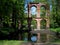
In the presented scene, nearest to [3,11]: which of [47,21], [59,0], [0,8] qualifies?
[0,8]

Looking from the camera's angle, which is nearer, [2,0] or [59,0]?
[2,0]

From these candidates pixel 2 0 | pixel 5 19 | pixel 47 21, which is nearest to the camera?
pixel 2 0

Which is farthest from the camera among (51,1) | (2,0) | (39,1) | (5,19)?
(39,1)

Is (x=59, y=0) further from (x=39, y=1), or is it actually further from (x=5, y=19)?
(x=39, y=1)

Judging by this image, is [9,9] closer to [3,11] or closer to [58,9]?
[3,11]

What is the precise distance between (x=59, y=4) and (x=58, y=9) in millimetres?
2009

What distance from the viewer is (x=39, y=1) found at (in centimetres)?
9381

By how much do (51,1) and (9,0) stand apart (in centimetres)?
917

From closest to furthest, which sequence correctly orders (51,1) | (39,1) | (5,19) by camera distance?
(5,19), (51,1), (39,1)

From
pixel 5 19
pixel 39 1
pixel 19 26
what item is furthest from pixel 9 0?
pixel 39 1

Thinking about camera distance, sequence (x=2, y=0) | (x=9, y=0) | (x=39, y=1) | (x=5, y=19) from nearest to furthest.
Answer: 1. (x=2, y=0)
2. (x=9, y=0)
3. (x=5, y=19)
4. (x=39, y=1)

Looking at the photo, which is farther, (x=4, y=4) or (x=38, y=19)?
(x=38, y=19)

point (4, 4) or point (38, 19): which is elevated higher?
point (4, 4)

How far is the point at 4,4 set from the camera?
1341 inches
